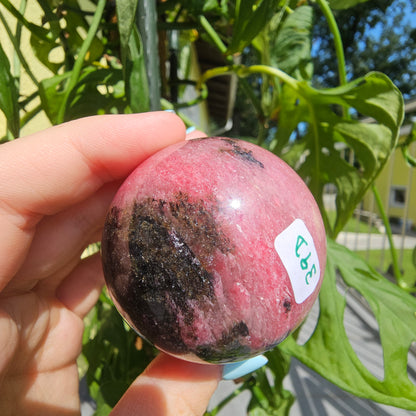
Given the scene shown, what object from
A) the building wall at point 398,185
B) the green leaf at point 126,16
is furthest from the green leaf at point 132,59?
the building wall at point 398,185

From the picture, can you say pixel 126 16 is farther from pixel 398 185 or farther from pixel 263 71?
pixel 398 185

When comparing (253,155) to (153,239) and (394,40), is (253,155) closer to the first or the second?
(153,239)

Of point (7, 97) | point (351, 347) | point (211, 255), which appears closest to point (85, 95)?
point (7, 97)

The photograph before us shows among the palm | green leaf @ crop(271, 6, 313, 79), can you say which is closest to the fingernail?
the palm

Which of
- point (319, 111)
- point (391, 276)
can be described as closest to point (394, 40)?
point (391, 276)

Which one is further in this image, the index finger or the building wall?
the building wall

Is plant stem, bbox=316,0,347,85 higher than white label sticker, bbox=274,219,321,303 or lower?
higher

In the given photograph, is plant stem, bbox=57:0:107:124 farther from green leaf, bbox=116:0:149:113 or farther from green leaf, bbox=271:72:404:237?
green leaf, bbox=271:72:404:237
